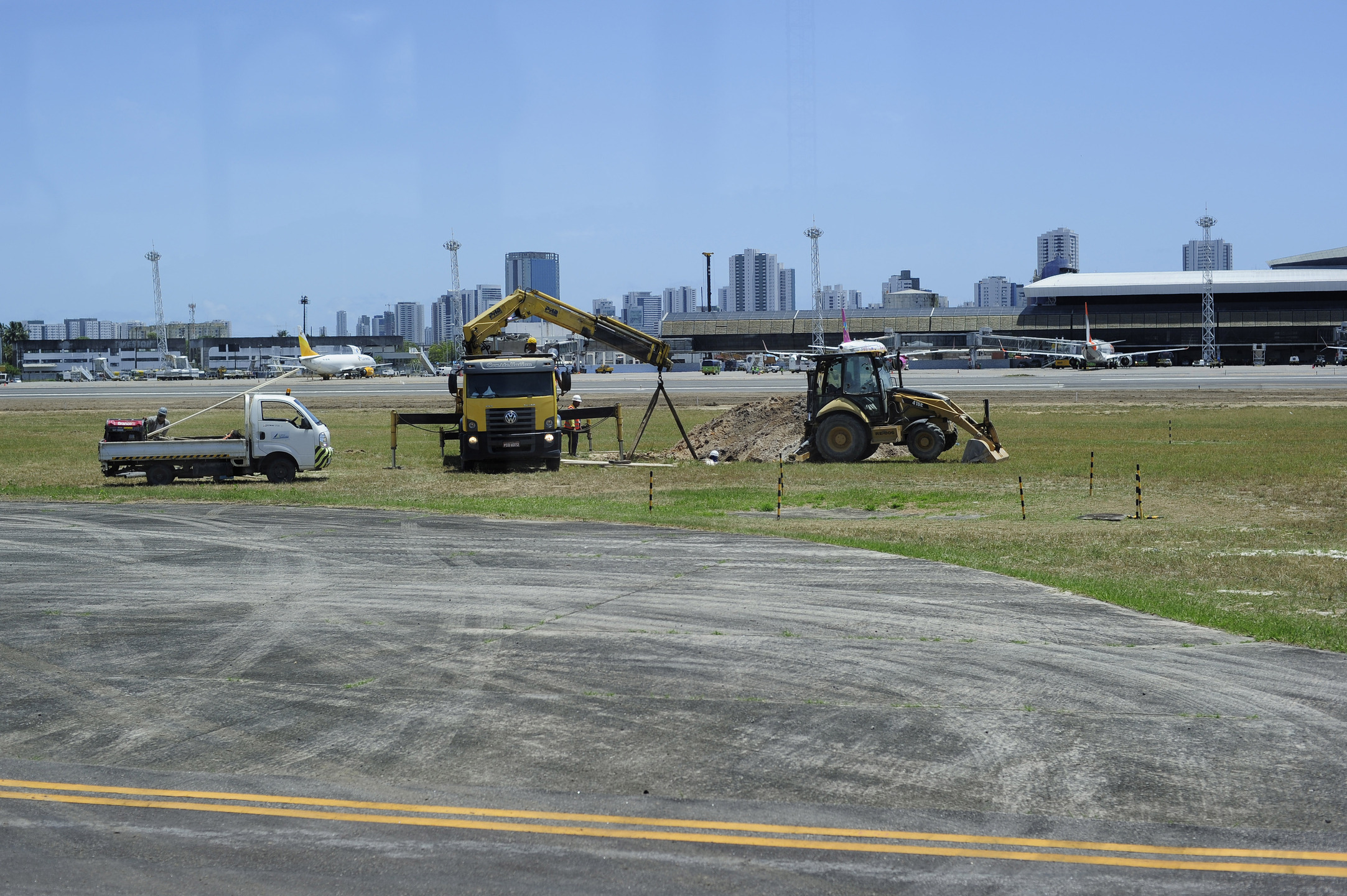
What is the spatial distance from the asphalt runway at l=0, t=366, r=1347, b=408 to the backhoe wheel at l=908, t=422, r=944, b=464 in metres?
43.3

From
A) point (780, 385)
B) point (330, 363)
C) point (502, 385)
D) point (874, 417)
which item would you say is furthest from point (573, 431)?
point (330, 363)

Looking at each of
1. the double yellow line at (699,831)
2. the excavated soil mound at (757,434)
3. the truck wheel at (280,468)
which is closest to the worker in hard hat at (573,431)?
the excavated soil mound at (757,434)

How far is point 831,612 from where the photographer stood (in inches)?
524

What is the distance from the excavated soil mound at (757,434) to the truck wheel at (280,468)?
11.7 m

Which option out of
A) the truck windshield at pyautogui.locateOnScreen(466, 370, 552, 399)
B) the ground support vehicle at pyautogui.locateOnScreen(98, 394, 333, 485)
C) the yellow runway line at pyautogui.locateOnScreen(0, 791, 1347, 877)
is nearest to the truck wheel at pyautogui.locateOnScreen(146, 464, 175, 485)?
the ground support vehicle at pyautogui.locateOnScreen(98, 394, 333, 485)

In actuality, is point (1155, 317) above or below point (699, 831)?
above

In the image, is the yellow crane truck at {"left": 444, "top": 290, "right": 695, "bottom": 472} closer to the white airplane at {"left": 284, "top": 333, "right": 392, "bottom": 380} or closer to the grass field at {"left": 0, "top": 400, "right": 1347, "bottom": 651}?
the grass field at {"left": 0, "top": 400, "right": 1347, "bottom": 651}

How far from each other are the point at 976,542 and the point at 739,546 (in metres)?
3.90

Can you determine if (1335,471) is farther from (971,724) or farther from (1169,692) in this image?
(971,724)

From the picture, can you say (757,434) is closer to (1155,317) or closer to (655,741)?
(655,741)

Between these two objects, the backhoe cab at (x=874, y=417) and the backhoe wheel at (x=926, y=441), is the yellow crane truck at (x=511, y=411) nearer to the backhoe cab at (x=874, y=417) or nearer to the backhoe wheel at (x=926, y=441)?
the backhoe cab at (x=874, y=417)

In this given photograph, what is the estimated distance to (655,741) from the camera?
882 cm

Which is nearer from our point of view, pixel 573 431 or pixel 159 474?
pixel 159 474

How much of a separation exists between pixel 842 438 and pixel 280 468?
15013 millimetres
